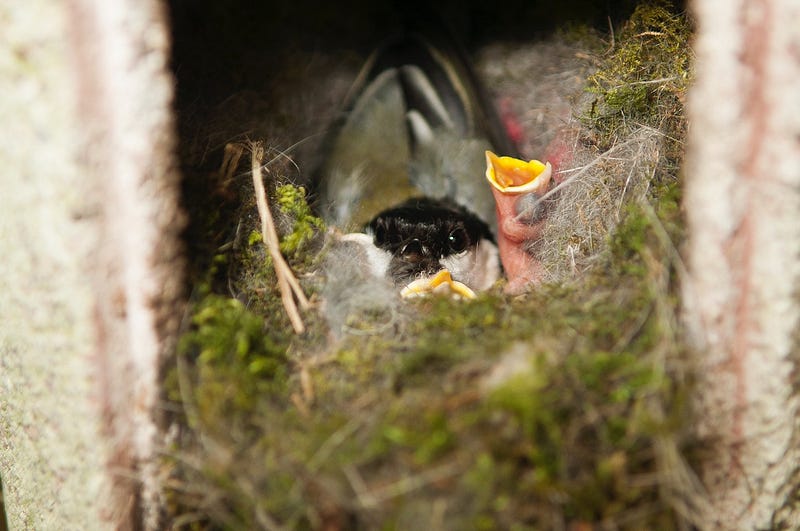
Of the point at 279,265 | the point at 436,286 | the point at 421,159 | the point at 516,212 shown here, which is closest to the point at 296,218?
Answer: the point at 279,265

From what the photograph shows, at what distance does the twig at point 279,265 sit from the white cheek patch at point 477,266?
35cm

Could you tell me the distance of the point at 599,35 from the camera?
3.98ft

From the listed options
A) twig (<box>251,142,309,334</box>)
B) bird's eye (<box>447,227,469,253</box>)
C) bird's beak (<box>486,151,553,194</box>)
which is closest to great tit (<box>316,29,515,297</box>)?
bird's eye (<box>447,227,469,253</box>)

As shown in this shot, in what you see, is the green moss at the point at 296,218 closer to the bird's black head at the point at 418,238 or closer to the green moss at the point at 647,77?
the bird's black head at the point at 418,238

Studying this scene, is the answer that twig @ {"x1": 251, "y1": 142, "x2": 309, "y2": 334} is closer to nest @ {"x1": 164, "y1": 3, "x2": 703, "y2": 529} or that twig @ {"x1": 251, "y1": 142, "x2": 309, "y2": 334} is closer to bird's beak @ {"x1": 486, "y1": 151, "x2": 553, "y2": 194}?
nest @ {"x1": 164, "y1": 3, "x2": 703, "y2": 529}

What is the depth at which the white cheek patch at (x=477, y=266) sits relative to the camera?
1.19 metres

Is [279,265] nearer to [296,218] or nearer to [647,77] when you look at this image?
[296,218]

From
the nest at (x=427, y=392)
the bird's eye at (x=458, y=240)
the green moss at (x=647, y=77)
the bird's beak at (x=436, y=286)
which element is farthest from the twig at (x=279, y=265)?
the green moss at (x=647, y=77)

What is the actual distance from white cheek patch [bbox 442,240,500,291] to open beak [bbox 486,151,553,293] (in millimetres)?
56

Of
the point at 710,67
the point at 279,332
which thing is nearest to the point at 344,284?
the point at 279,332

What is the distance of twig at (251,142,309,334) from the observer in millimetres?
880

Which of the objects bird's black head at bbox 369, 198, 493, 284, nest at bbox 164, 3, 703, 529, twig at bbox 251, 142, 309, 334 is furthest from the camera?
bird's black head at bbox 369, 198, 493, 284

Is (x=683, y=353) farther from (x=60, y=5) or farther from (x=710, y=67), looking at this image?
(x=60, y=5)

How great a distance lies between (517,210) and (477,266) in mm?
158
